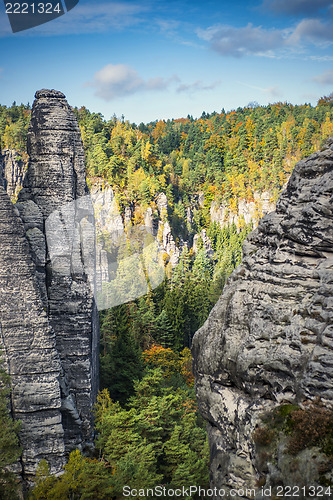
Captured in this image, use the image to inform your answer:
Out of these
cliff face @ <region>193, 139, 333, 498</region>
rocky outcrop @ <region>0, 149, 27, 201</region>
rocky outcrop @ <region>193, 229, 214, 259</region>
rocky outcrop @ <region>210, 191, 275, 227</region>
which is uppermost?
rocky outcrop @ <region>0, 149, 27, 201</region>

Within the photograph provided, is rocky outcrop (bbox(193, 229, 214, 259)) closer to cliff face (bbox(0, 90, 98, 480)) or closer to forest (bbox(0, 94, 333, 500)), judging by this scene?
forest (bbox(0, 94, 333, 500))

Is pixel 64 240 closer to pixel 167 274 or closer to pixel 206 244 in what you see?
pixel 167 274

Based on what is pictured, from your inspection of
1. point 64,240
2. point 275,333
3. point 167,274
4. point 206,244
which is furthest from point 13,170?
point 275,333

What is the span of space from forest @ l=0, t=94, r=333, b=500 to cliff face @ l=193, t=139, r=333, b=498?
843cm

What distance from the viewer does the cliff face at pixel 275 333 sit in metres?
10.7

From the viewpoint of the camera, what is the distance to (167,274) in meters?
76.3

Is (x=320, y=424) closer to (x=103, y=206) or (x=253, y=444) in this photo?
(x=253, y=444)

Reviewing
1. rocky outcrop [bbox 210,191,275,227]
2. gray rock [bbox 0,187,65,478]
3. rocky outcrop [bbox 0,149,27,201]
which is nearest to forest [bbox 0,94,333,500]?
gray rock [bbox 0,187,65,478]

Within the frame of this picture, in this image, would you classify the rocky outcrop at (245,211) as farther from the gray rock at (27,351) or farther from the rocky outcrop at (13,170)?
the gray rock at (27,351)

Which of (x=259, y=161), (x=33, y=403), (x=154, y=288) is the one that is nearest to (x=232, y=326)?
(x=33, y=403)

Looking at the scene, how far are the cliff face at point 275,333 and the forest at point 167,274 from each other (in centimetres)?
843

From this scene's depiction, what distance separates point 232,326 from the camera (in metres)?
13.0

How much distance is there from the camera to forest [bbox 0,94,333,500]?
21.5m

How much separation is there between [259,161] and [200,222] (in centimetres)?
2592
